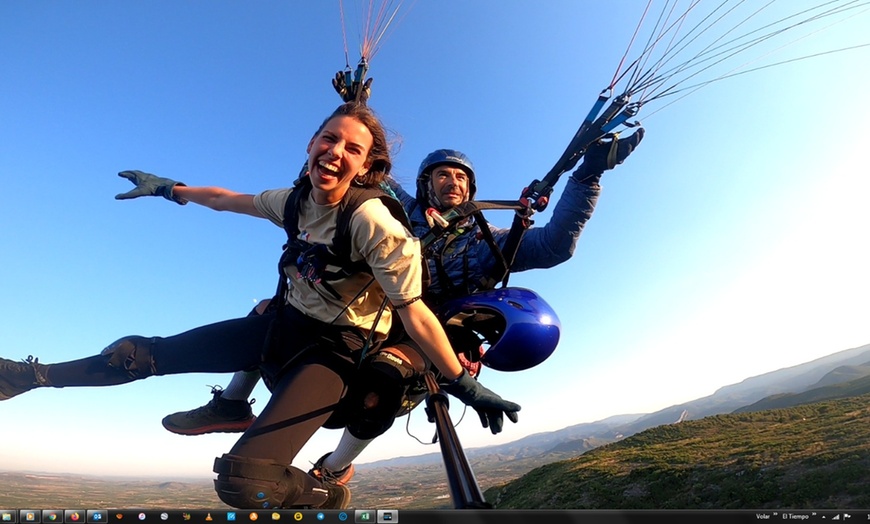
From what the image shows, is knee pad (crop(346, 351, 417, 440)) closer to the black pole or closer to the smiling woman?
the smiling woman

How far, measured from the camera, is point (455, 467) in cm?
133

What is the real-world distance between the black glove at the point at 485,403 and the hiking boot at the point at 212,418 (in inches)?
62.0

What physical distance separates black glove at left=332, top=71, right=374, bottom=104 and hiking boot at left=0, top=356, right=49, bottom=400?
2619mm

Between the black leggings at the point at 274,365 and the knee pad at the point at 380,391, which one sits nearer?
the black leggings at the point at 274,365

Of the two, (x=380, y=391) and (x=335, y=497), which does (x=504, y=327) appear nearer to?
(x=380, y=391)

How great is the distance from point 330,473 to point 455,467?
2.02 meters

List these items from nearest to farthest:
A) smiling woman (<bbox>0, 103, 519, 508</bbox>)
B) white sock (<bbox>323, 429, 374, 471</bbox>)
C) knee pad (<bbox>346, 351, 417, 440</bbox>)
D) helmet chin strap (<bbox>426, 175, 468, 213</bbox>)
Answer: smiling woman (<bbox>0, 103, 519, 508</bbox>), knee pad (<bbox>346, 351, 417, 440</bbox>), white sock (<bbox>323, 429, 374, 471</bbox>), helmet chin strap (<bbox>426, 175, 468, 213</bbox>)

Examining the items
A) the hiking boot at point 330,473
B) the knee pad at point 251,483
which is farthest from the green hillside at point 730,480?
the knee pad at point 251,483

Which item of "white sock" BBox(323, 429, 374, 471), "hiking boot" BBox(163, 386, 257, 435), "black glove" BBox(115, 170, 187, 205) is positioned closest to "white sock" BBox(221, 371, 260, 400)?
"hiking boot" BBox(163, 386, 257, 435)

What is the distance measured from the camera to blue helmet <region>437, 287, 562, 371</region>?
2295 millimetres

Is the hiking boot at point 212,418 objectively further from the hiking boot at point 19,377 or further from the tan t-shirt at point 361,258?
the tan t-shirt at point 361,258

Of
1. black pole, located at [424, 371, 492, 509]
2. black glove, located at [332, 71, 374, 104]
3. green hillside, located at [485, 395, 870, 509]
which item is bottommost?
green hillside, located at [485, 395, 870, 509]

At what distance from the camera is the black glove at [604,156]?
3.07 metres

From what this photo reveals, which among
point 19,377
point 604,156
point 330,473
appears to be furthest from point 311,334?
point 604,156
